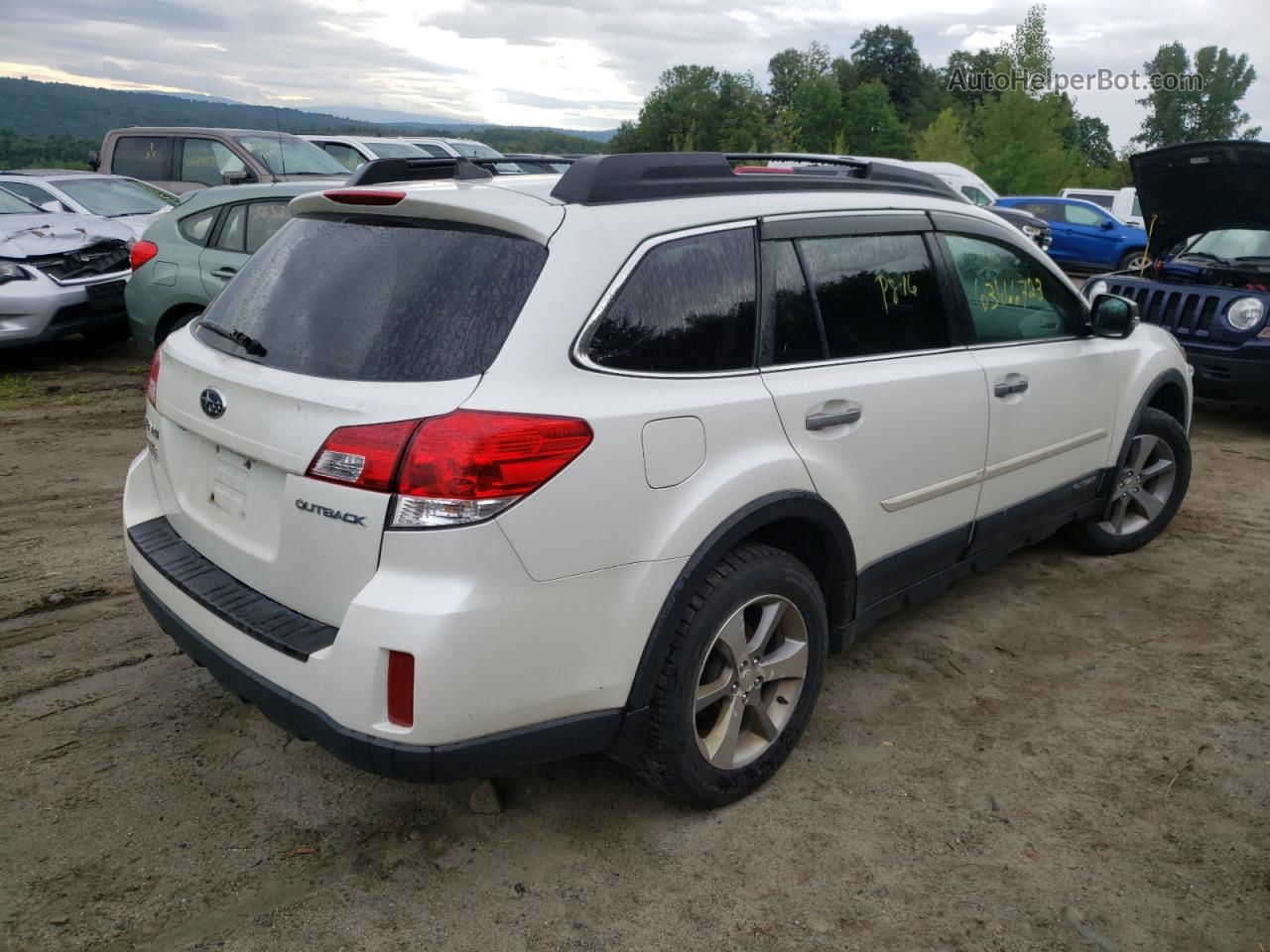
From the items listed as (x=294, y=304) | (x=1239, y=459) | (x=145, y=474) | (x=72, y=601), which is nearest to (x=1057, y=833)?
(x=294, y=304)

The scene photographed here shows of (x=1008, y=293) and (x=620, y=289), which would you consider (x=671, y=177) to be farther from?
(x=1008, y=293)

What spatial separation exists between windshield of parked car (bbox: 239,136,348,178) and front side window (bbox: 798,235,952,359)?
921 centimetres

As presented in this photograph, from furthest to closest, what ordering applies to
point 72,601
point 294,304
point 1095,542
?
point 1095,542 → point 72,601 → point 294,304

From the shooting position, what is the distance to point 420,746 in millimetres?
2277

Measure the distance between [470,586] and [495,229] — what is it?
91 cm

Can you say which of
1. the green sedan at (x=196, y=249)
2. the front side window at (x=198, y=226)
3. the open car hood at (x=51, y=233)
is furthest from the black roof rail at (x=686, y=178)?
the open car hood at (x=51, y=233)

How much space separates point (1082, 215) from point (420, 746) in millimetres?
20421

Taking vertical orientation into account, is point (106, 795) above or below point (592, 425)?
below

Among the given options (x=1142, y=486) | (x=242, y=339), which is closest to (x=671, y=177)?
(x=242, y=339)

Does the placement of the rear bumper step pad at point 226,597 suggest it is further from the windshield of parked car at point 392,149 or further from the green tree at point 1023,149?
the green tree at point 1023,149

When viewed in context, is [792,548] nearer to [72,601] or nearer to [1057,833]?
[1057,833]

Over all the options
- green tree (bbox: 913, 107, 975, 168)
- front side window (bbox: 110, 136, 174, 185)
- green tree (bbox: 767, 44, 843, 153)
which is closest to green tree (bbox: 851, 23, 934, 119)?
green tree (bbox: 767, 44, 843, 153)

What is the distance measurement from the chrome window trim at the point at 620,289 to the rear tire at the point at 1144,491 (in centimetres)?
261

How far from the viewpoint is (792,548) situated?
315cm
